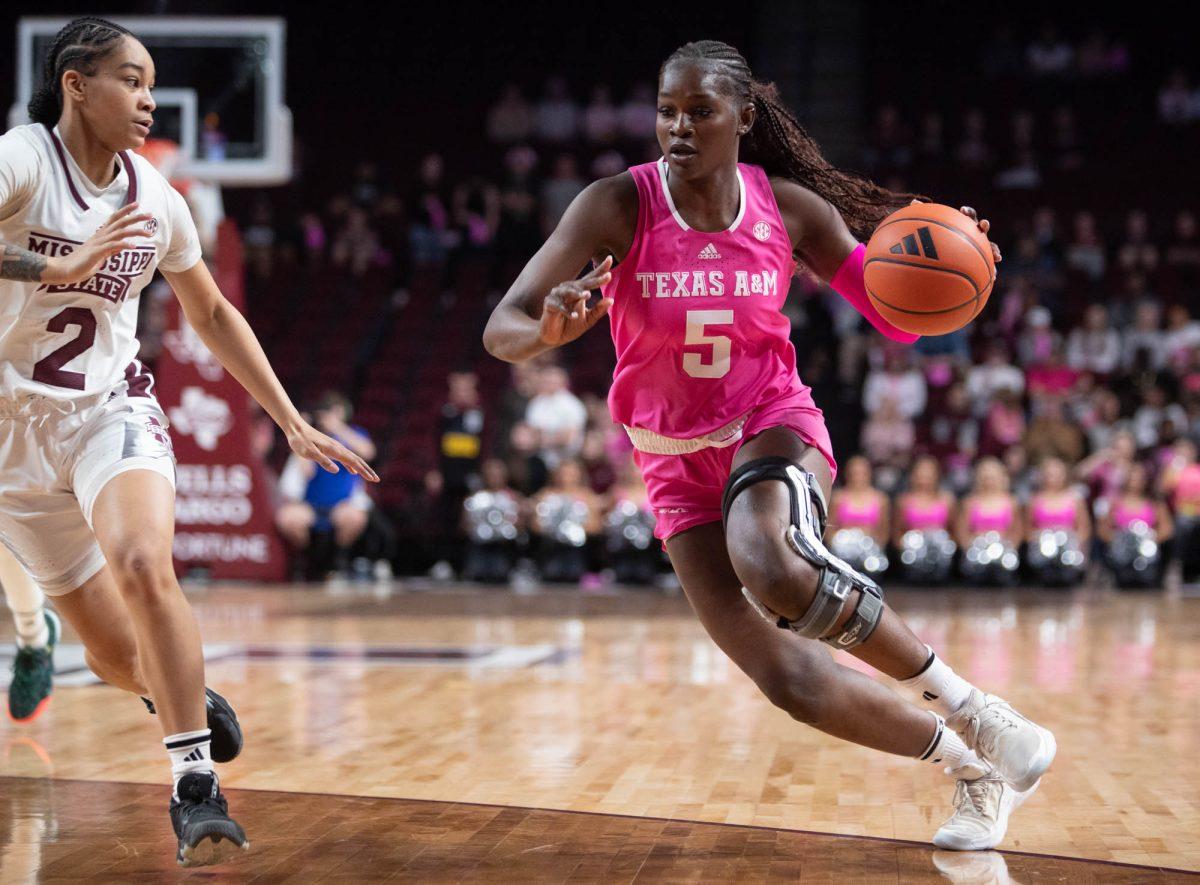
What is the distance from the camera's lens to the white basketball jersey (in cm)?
360

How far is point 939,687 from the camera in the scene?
3680 millimetres

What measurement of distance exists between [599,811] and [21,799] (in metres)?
1.66

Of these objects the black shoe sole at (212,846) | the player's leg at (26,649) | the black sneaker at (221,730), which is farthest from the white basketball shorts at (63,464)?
the player's leg at (26,649)

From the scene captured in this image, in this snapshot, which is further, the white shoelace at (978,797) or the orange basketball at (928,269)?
the orange basketball at (928,269)

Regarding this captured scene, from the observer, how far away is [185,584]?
12516mm

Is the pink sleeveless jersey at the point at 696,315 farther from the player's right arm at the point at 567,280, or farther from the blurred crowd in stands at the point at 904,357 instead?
the blurred crowd in stands at the point at 904,357

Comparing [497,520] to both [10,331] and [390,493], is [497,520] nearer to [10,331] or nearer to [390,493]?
[390,493]

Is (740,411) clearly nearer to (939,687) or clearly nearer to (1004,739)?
(939,687)

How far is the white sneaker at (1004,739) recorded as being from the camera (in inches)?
144

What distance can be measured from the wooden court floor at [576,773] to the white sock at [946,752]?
0.21m

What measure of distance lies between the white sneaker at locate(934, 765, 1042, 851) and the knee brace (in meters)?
0.54

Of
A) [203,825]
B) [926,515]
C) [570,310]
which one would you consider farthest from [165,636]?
[926,515]

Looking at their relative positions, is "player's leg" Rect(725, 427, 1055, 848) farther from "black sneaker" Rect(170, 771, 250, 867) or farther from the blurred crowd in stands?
the blurred crowd in stands

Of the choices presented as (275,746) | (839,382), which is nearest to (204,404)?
(839,382)
